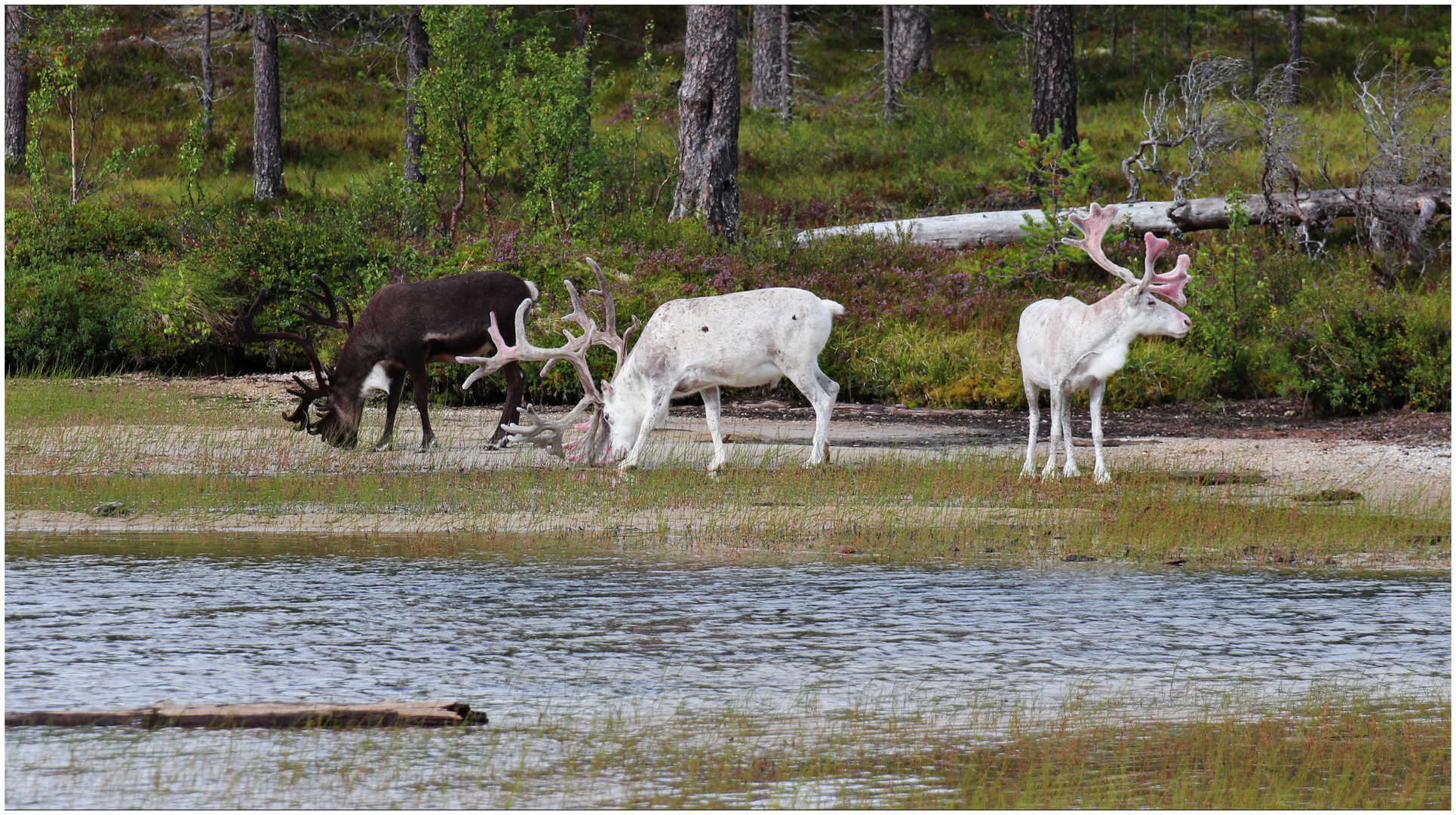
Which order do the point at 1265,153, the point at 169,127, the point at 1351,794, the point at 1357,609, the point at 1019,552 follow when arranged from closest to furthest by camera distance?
the point at 1351,794 → the point at 1357,609 → the point at 1019,552 → the point at 1265,153 → the point at 169,127

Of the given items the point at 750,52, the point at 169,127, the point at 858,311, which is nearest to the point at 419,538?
the point at 858,311

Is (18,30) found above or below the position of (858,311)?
above

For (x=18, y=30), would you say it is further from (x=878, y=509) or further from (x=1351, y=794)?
(x=1351, y=794)

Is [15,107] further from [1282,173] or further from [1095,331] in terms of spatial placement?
[1095,331]

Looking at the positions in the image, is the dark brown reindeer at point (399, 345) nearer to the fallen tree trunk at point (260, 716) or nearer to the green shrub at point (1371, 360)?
the fallen tree trunk at point (260, 716)

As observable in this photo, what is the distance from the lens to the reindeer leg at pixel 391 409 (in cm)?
1500

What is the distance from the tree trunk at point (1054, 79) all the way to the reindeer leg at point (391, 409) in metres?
13.6

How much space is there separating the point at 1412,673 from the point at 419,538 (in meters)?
6.86

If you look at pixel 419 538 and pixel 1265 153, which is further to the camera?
pixel 1265 153

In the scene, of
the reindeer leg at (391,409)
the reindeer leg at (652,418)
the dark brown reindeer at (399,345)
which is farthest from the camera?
the reindeer leg at (391,409)

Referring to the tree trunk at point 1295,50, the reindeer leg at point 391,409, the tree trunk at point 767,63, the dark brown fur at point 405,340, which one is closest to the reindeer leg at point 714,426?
the dark brown fur at point 405,340

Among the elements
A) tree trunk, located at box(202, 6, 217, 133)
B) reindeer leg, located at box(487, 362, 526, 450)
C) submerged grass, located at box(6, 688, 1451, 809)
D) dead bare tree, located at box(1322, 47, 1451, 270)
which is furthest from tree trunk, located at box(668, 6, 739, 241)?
tree trunk, located at box(202, 6, 217, 133)

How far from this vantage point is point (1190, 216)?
23688 millimetres

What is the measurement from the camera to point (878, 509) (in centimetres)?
1213
